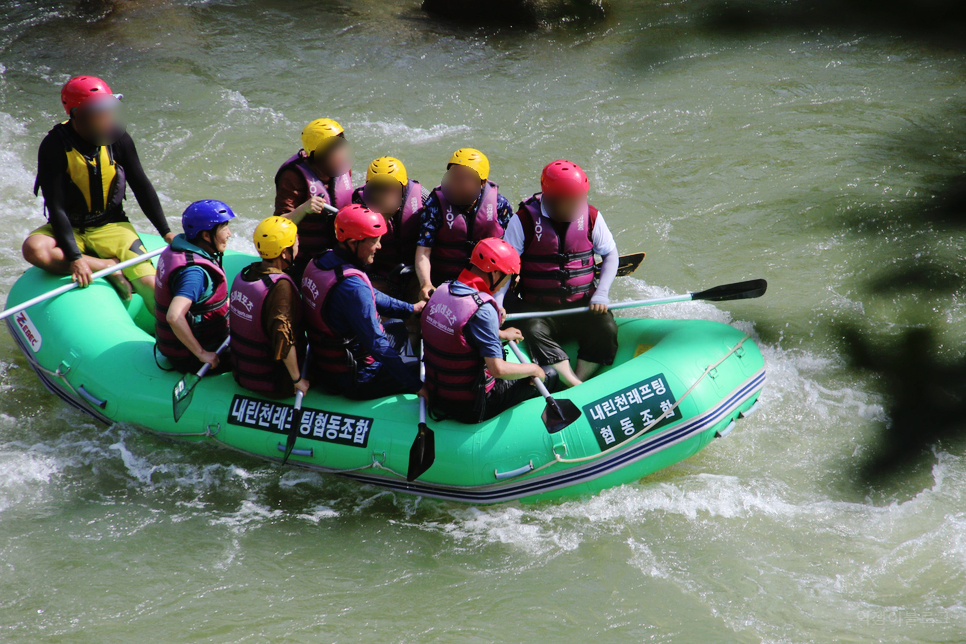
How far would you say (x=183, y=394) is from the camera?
4.25 meters

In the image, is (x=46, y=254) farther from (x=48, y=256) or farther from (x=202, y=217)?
(x=202, y=217)

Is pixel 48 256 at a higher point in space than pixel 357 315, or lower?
higher

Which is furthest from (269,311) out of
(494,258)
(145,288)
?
(145,288)

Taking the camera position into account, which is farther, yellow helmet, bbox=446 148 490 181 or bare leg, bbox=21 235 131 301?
bare leg, bbox=21 235 131 301

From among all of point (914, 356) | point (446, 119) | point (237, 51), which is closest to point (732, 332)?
point (914, 356)

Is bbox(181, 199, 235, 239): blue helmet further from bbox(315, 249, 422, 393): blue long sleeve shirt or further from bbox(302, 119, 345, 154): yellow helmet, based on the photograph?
bbox(302, 119, 345, 154): yellow helmet

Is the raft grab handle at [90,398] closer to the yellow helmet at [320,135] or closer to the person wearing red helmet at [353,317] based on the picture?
the person wearing red helmet at [353,317]

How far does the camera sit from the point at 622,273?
5.19 m

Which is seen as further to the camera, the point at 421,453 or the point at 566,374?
the point at 566,374

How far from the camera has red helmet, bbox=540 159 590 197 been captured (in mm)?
4348

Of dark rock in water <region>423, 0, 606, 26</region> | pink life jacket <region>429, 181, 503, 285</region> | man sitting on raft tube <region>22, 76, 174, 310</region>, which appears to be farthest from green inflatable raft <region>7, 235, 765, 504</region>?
dark rock in water <region>423, 0, 606, 26</region>

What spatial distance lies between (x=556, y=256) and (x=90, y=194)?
2902 millimetres

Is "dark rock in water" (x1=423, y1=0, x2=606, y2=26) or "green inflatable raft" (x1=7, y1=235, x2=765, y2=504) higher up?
"dark rock in water" (x1=423, y1=0, x2=606, y2=26)

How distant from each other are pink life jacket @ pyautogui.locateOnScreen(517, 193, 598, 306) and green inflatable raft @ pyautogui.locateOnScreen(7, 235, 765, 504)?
597 mm
